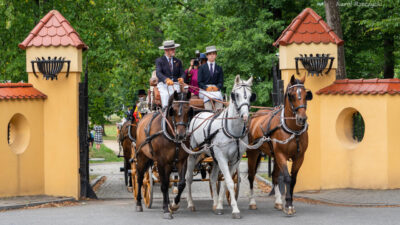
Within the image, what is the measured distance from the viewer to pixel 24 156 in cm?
1526

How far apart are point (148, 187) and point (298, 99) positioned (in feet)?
12.4

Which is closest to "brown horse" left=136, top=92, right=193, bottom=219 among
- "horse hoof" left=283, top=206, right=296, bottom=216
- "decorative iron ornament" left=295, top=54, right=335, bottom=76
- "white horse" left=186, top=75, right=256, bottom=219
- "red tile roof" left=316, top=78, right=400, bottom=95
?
"white horse" left=186, top=75, right=256, bottom=219

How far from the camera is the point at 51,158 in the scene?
1570cm

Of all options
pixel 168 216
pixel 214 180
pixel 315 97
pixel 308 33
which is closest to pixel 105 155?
pixel 315 97

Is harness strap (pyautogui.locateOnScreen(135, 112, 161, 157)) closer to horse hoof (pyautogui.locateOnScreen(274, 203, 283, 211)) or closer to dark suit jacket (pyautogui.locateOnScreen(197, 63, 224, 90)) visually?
dark suit jacket (pyautogui.locateOnScreen(197, 63, 224, 90))

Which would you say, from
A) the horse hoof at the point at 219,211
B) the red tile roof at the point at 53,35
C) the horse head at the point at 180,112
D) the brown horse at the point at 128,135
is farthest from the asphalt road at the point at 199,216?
the red tile roof at the point at 53,35

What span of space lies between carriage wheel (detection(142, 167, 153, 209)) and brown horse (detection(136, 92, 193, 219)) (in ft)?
2.58

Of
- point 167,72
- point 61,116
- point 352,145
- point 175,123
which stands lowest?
point 352,145

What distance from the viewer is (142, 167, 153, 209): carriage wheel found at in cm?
1388

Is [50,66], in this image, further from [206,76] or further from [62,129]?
[206,76]

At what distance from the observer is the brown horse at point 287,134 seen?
12.4 meters

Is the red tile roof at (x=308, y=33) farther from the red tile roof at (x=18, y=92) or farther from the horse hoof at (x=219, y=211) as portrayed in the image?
the red tile roof at (x=18, y=92)

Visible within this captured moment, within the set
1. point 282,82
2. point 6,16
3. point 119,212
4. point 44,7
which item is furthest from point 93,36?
point 119,212

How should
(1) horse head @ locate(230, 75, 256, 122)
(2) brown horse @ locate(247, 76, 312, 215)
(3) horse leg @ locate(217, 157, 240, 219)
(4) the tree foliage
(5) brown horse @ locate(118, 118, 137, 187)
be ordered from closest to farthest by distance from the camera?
(1) horse head @ locate(230, 75, 256, 122)
(3) horse leg @ locate(217, 157, 240, 219)
(2) brown horse @ locate(247, 76, 312, 215)
(5) brown horse @ locate(118, 118, 137, 187)
(4) the tree foliage
